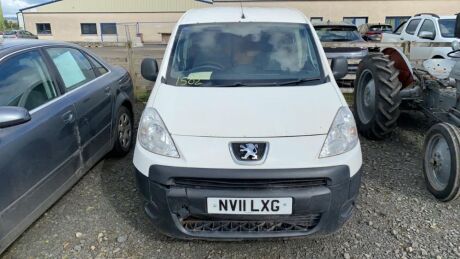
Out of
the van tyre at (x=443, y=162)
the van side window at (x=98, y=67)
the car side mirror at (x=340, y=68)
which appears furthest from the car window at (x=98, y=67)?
the van tyre at (x=443, y=162)

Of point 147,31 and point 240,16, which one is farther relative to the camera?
point 147,31

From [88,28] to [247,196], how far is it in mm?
48755

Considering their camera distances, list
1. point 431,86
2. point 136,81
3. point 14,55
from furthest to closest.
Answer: point 136,81, point 431,86, point 14,55

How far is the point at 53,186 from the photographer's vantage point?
3137mm

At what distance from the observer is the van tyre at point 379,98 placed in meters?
4.80

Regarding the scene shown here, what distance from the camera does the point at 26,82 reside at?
10.2 feet

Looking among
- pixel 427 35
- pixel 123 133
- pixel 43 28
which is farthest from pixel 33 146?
pixel 43 28

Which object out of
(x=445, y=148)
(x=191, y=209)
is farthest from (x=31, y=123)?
(x=445, y=148)

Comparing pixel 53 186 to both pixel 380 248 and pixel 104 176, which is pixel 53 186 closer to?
pixel 104 176

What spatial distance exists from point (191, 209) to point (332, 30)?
8011 mm

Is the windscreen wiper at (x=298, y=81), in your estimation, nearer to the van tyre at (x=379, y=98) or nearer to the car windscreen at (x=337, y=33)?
the van tyre at (x=379, y=98)

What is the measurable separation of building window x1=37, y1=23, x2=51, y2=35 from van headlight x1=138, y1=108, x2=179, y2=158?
165ft

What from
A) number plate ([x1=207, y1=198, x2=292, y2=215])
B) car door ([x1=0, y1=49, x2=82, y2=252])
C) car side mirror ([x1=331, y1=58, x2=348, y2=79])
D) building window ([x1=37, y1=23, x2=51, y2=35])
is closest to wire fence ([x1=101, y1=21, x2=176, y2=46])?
building window ([x1=37, y1=23, x2=51, y2=35])

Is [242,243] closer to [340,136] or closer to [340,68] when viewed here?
[340,136]
